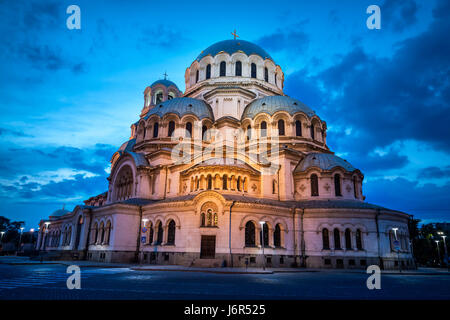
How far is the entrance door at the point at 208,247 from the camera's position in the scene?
1001 inches

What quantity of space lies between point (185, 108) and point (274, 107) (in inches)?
416

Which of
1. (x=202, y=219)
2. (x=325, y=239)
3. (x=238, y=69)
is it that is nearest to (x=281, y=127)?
(x=238, y=69)

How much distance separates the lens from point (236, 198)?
2689 centimetres

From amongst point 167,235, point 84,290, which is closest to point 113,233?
point 167,235

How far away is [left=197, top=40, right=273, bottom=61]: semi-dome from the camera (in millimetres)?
42625

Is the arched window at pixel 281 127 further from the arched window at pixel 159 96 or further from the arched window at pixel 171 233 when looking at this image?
the arched window at pixel 159 96

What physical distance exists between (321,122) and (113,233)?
26.6 m

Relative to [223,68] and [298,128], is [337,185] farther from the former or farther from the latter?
[223,68]

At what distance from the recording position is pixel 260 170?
31234 mm

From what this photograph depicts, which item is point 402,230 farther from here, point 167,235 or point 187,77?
point 187,77

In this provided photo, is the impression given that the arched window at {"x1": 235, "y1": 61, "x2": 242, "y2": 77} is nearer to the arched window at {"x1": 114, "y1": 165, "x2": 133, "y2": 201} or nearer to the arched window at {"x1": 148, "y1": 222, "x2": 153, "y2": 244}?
the arched window at {"x1": 114, "y1": 165, "x2": 133, "y2": 201}

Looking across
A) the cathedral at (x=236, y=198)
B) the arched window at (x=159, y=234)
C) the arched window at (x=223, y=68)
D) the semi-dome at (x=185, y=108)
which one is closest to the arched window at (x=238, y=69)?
the cathedral at (x=236, y=198)

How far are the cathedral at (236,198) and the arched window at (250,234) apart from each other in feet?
0.27

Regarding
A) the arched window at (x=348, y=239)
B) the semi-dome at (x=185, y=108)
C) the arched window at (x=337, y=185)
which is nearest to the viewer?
the arched window at (x=348, y=239)
